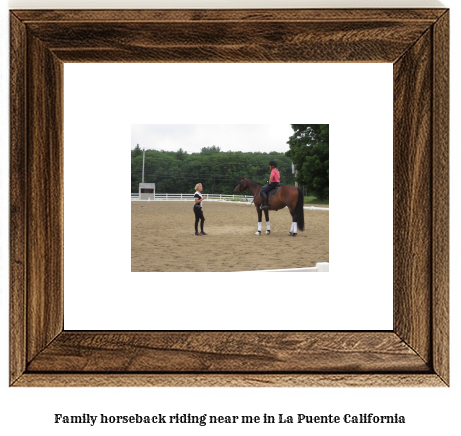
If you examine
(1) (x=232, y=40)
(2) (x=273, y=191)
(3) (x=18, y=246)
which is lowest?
(3) (x=18, y=246)

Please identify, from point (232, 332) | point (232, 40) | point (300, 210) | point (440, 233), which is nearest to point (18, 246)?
point (232, 332)

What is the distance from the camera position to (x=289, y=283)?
1.82 meters

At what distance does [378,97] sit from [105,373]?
1.56 m

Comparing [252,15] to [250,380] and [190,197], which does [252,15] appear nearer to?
[190,197]

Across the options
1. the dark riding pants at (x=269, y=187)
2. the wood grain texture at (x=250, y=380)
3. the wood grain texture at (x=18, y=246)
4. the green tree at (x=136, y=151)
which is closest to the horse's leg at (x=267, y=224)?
the dark riding pants at (x=269, y=187)

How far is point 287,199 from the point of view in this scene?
2.79 m

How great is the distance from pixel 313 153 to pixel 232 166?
0.68 m

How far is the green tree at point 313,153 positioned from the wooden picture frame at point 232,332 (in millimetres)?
297

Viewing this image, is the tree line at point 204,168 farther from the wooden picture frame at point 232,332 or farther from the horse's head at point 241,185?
the wooden picture frame at point 232,332

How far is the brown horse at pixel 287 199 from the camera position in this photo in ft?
8.03

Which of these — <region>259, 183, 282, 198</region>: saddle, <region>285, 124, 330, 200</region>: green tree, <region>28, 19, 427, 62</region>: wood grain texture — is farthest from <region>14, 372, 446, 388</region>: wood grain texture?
<region>259, 183, 282, 198</region>: saddle

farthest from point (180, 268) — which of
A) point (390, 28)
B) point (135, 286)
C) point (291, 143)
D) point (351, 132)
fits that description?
point (390, 28)

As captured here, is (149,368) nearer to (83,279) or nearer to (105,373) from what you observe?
(105,373)

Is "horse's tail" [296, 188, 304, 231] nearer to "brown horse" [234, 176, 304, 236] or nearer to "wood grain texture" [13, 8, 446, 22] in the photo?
"brown horse" [234, 176, 304, 236]
